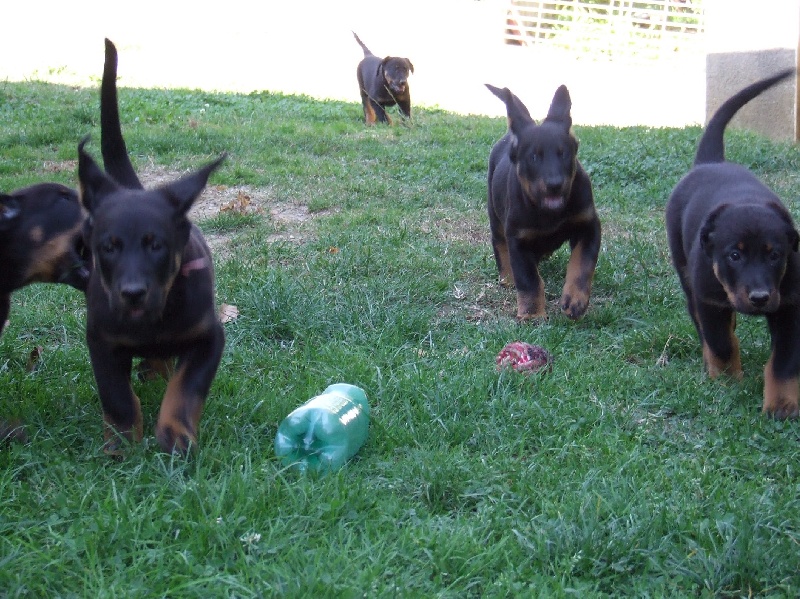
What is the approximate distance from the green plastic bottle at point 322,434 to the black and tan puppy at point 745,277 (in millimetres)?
1561

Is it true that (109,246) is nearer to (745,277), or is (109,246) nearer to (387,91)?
(745,277)

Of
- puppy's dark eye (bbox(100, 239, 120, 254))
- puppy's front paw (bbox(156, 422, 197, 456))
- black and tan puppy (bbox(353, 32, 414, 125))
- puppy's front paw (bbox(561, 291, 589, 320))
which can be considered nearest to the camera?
puppy's dark eye (bbox(100, 239, 120, 254))

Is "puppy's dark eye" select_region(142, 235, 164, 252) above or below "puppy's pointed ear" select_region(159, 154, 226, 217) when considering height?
below

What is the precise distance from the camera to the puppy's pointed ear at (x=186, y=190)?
304cm

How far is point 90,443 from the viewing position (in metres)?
3.25

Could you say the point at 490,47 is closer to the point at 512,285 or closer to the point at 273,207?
the point at 273,207

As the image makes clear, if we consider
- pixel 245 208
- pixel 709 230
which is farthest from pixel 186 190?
→ pixel 245 208

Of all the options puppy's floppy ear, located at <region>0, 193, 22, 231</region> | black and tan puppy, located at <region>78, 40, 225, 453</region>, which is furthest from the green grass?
puppy's floppy ear, located at <region>0, 193, 22, 231</region>

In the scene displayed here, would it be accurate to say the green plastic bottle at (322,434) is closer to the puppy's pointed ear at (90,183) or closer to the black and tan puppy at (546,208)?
the puppy's pointed ear at (90,183)

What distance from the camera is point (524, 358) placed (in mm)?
3865

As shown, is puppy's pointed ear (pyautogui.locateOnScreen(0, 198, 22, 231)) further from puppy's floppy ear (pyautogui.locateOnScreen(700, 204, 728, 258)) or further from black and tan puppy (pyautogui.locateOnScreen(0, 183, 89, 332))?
puppy's floppy ear (pyautogui.locateOnScreen(700, 204, 728, 258))

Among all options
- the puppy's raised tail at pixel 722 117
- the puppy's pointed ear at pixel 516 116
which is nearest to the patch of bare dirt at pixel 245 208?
the puppy's pointed ear at pixel 516 116

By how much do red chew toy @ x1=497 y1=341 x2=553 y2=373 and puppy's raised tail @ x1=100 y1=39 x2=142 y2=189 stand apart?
175cm

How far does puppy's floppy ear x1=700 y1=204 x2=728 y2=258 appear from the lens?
3.74 metres
